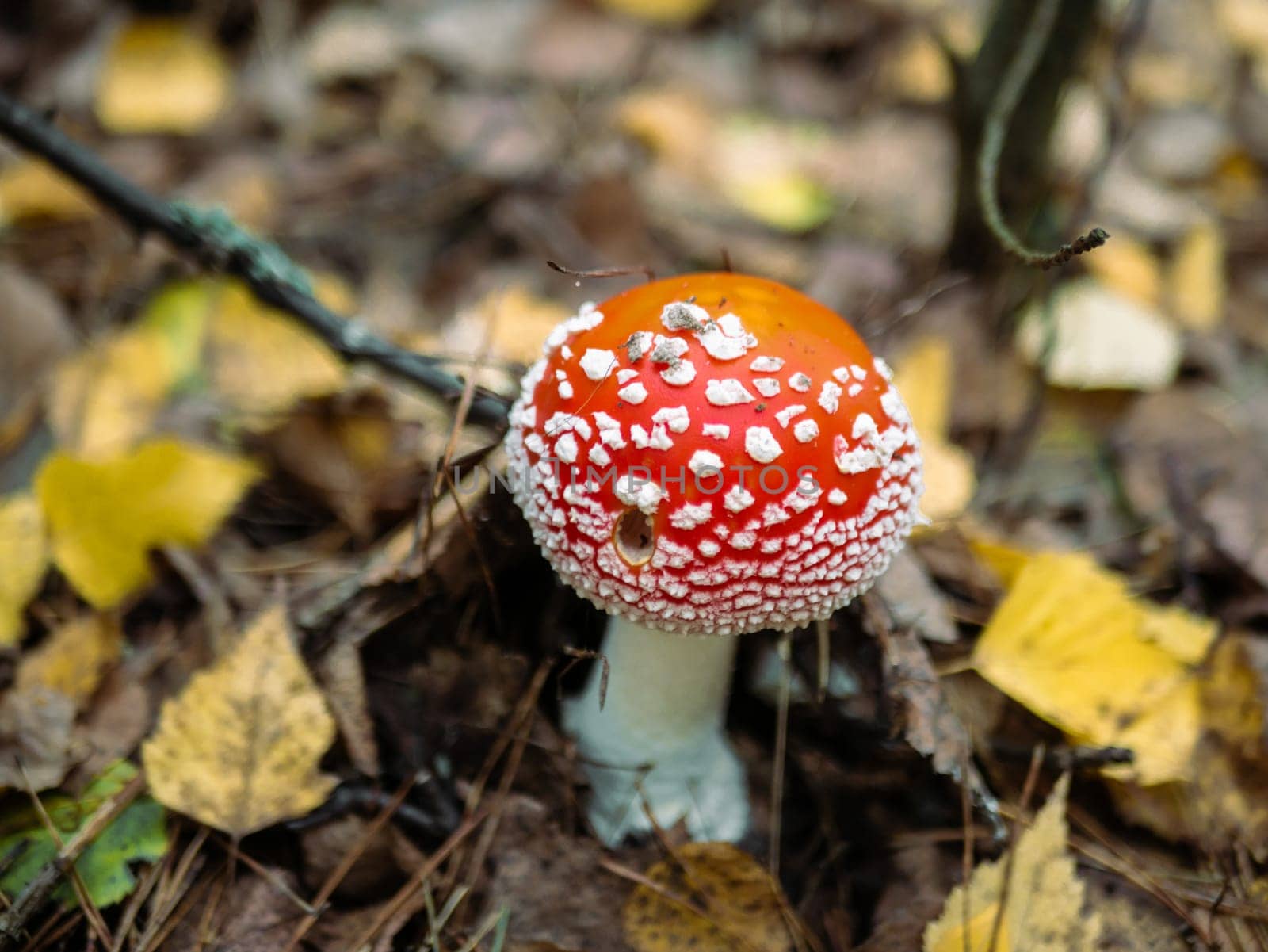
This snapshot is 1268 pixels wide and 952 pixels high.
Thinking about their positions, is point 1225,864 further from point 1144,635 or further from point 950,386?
point 950,386

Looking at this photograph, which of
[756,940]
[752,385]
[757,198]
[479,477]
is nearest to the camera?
[752,385]

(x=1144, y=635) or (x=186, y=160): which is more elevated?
(x=186, y=160)

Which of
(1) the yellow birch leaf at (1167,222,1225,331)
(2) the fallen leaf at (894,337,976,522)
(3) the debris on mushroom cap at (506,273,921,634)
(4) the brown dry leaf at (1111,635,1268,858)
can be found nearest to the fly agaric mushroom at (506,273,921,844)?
(3) the debris on mushroom cap at (506,273,921,634)

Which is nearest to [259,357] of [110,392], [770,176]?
[110,392]

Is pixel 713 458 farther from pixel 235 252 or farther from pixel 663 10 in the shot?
pixel 663 10

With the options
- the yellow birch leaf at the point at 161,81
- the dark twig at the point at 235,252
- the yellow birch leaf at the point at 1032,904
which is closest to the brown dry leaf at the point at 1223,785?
the yellow birch leaf at the point at 1032,904

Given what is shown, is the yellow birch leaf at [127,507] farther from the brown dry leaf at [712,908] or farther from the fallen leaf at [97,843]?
the brown dry leaf at [712,908]

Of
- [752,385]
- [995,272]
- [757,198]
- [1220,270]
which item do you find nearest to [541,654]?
[752,385]

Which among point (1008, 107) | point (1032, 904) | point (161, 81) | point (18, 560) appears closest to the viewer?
point (1032, 904)
